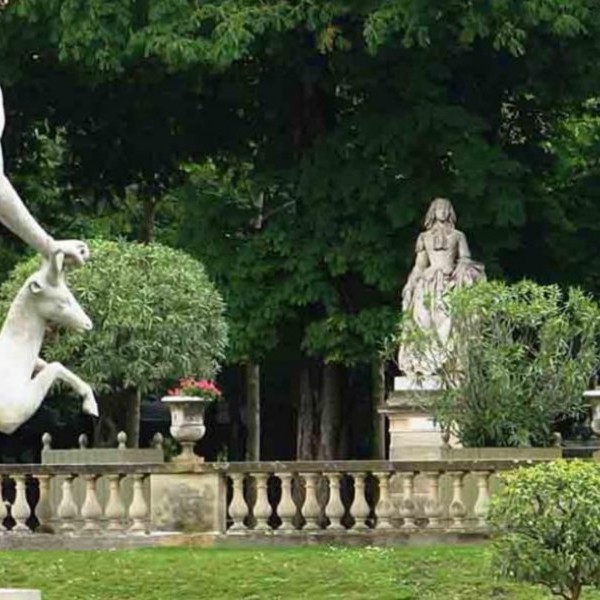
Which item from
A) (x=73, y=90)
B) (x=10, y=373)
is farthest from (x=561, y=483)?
(x=73, y=90)

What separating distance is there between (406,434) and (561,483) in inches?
442

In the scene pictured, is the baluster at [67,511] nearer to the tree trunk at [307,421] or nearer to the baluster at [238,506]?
the baluster at [238,506]

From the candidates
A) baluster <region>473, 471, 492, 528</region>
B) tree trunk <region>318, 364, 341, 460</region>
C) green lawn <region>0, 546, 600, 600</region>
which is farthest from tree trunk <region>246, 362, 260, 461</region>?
green lawn <region>0, 546, 600, 600</region>

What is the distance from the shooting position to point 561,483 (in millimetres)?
15031

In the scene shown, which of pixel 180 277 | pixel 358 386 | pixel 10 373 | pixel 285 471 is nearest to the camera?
pixel 10 373

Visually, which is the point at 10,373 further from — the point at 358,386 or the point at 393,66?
the point at 358,386

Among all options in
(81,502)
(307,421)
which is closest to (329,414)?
(307,421)

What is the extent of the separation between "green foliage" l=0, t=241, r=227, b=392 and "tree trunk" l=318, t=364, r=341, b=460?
477 cm

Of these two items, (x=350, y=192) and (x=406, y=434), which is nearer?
(x=406, y=434)

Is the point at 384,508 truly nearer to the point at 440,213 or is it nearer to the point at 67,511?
the point at 67,511

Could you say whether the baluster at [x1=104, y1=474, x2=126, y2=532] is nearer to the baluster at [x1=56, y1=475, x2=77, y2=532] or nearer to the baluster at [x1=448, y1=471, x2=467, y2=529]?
the baluster at [x1=56, y1=475, x2=77, y2=532]

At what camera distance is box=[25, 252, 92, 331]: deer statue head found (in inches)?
411

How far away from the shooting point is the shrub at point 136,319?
24703 mm

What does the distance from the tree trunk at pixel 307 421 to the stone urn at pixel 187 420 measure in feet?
28.1
